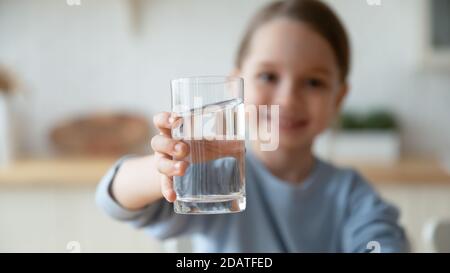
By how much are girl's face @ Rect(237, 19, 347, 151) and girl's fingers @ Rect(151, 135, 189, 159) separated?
7cm

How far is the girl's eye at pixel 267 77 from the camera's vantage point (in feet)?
1.46

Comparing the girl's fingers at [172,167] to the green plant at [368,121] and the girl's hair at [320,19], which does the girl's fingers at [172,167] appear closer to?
the girl's hair at [320,19]

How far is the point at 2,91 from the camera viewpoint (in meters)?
1.69

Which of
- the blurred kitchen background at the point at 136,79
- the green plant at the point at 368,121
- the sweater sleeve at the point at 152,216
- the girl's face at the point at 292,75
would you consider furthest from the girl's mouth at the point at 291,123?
the green plant at the point at 368,121

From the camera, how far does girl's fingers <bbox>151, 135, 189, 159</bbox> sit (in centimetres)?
36

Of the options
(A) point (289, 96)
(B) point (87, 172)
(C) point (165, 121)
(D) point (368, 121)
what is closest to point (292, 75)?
(A) point (289, 96)

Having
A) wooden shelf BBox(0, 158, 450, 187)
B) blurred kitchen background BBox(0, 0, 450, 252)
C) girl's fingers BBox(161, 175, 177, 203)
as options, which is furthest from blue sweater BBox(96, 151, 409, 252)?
blurred kitchen background BBox(0, 0, 450, 252)

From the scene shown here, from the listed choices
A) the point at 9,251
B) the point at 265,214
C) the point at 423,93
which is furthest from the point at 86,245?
the point at 423,93

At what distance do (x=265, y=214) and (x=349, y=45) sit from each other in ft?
0.57

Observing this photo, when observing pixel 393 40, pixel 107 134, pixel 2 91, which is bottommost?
pixel 107 134

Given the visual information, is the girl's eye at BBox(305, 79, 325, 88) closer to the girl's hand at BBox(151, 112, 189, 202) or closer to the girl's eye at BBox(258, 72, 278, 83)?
the girl's eye at BBox(258, 72, 278, 83)

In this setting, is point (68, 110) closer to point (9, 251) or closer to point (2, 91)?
point (2, 91)

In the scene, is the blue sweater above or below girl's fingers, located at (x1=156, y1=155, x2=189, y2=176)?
below

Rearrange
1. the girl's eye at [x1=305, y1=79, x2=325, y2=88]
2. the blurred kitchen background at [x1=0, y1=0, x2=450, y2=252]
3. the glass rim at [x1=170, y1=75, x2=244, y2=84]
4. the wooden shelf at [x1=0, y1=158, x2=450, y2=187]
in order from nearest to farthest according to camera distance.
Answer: the glass rim at [x1=170, y1=75, x2=244, y2=84] → the girl's eye at [x1=305, y1=79, x2=325, y2=88] → the wooden shelf at [x1=0, y1=158, x2=450, y2=187] → the blurred kitchen background at [x1=0, y1=0, x2=450, y2=252]
